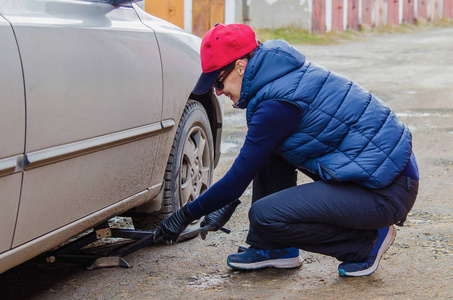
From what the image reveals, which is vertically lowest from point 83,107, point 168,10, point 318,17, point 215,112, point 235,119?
point 235,119

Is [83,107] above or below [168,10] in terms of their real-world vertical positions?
below

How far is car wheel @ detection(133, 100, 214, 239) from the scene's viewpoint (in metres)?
3.56

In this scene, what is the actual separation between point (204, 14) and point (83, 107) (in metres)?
14.1

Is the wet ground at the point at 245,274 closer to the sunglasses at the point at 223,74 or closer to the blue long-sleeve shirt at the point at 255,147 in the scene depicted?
the blue long-sleeve shirt at the point at 255,147

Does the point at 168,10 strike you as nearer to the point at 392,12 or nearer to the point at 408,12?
the point at 392,12

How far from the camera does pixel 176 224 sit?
9.86ft

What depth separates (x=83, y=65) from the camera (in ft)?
8.59

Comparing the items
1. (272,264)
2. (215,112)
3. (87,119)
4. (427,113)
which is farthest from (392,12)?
(87,119)

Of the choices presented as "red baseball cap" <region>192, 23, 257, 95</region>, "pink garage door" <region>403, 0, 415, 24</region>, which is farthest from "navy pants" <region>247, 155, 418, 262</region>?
"pink garage door" <region>403, 0, 415, 24</region>

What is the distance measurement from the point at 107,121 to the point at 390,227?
144 centimetres

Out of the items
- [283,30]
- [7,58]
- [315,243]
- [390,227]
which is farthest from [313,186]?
[283,30]

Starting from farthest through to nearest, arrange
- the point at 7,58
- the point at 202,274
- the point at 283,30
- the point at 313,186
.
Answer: the point at 283,30 < the point at 202,274 < the point at 313,186 < the point at 7,58

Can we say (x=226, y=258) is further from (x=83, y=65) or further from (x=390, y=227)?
(x=83, y=65)

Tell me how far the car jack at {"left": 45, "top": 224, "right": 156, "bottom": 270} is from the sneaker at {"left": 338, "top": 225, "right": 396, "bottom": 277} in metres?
0.97
